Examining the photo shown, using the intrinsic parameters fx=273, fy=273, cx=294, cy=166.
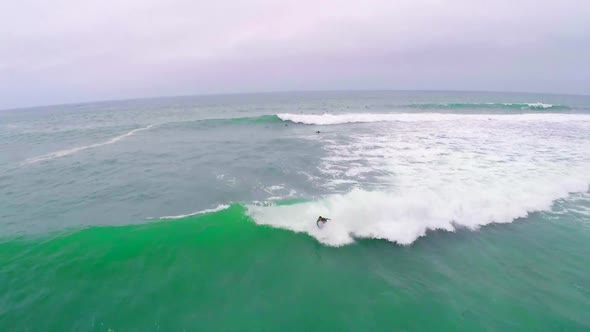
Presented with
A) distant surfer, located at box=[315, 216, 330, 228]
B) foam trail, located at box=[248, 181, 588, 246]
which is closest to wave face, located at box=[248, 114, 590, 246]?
foam trail, located at box=[248, 181, 588, 246]

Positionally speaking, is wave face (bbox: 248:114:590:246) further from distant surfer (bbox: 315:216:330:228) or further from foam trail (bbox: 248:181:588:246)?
distant surfer (bbox: 315:216:330:228)

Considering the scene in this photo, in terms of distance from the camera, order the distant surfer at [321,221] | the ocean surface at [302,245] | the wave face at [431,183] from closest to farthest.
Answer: the ocean surface at [302,245] < the distant surfer at [321,221] < the wave face at [431,183]

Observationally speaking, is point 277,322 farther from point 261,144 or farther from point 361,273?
point 261,144

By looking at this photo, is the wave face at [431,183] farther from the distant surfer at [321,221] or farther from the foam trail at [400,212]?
the distant surfer at [321,221]

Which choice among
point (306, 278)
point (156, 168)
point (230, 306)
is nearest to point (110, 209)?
point (156, 168)

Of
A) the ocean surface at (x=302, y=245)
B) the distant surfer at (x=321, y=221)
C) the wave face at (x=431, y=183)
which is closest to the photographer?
the ocean surface at (x=302, y=245)

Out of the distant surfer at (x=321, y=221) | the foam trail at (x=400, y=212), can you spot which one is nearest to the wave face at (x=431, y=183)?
the foam trail at (x=400, y=212)
